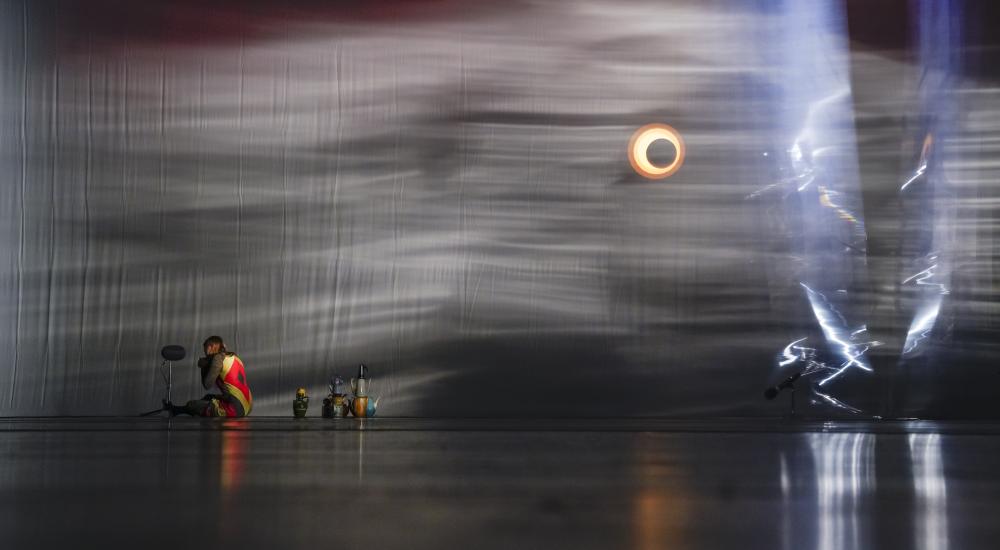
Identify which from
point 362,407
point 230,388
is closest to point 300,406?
point 362,407

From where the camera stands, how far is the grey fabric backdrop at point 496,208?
580 centimetres

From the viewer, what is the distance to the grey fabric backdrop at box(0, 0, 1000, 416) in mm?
5797

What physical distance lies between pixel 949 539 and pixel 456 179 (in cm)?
540

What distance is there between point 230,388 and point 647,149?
9.05ft

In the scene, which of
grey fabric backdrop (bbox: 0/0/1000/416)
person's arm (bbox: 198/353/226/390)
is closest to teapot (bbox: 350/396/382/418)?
grey fabric backdrop (bbox: 0/0/1000/416)

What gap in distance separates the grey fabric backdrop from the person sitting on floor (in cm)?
109

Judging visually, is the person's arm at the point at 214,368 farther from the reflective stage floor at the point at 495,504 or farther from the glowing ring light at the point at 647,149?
the reflective stage floor at the point at 495,504

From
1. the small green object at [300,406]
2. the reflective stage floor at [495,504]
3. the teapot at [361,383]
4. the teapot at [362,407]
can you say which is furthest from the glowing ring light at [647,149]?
the reflective stage floor at [495,504]

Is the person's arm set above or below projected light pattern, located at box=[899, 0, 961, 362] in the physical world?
below

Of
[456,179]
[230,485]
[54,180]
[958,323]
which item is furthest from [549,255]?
[230,485]

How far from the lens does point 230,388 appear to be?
15.3ft

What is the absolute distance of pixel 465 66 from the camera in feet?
19.5

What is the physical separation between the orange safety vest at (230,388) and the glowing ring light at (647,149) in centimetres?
259

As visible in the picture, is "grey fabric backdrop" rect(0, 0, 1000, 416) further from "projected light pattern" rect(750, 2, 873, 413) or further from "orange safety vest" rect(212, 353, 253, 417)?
"orange safety vest" rect(212, 353, 253, 417)
